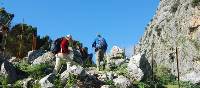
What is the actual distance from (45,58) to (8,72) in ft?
12.2

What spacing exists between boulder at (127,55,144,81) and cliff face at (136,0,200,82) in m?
13.0

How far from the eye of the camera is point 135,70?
28.4m

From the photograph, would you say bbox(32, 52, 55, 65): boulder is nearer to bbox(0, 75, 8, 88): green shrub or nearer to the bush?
the bush

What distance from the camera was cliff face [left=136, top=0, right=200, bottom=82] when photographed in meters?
44.2

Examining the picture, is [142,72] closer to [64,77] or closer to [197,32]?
[64,77]

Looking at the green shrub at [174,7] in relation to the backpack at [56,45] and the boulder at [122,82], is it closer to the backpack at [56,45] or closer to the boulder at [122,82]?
the backpack at [56,45]

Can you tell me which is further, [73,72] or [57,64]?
[57,64]

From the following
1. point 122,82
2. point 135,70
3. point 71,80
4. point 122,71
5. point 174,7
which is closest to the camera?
point 71,80

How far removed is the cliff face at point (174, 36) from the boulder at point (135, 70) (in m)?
13.0

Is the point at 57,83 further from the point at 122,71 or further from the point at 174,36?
the point at 174,36

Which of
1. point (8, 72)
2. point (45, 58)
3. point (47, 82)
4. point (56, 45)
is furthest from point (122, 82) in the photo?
point (45, 58)

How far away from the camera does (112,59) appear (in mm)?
35562

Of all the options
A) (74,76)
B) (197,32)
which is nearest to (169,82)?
(74,76)

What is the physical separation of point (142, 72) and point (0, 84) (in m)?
6.88
